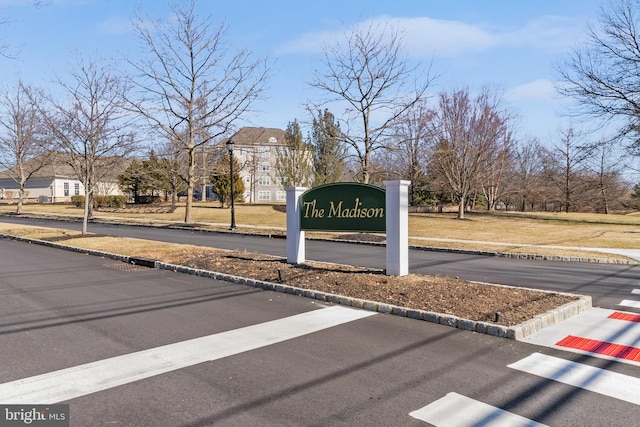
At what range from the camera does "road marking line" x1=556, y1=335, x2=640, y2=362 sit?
193 inches

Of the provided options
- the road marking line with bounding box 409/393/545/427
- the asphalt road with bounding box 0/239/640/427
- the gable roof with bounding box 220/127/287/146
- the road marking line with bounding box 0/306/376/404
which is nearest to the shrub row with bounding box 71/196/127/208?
the gable roof with bounding box 220/127/287/146

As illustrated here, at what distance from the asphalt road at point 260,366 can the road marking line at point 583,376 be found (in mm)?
89

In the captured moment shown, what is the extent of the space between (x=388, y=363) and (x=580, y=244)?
17.0m

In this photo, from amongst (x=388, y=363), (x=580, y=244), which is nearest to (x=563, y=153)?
(x=580, y=244)

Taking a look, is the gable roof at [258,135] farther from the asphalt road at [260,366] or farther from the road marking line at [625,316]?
the road marking line at [625,316]

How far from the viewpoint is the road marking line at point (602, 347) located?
16.1 feet

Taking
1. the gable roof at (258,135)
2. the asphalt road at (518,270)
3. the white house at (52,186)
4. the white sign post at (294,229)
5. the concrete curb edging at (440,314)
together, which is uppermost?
the gable roof at (258,135)

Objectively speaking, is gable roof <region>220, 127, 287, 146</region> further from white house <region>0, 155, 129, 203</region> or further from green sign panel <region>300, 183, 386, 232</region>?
green sign panel <region>300, 183, 386, 232</region>

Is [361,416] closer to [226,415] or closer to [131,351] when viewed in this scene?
[226,415]

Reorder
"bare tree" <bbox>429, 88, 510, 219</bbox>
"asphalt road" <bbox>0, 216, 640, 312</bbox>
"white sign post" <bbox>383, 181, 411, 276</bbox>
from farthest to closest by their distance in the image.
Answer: "bare tree" <bbox>429, 88, 510, 219</bbox>, "asphalt road" <bbox>0, 216, 640, 312</bbox>, "white sign post" <bbox>383, 181, 411, 276</bbox>

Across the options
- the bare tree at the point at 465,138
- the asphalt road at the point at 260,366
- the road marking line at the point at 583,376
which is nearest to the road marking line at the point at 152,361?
the asphalt road at the point at 260,366

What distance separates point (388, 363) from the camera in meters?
4.68

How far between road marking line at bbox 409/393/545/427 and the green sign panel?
517 cm

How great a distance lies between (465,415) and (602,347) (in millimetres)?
2753
